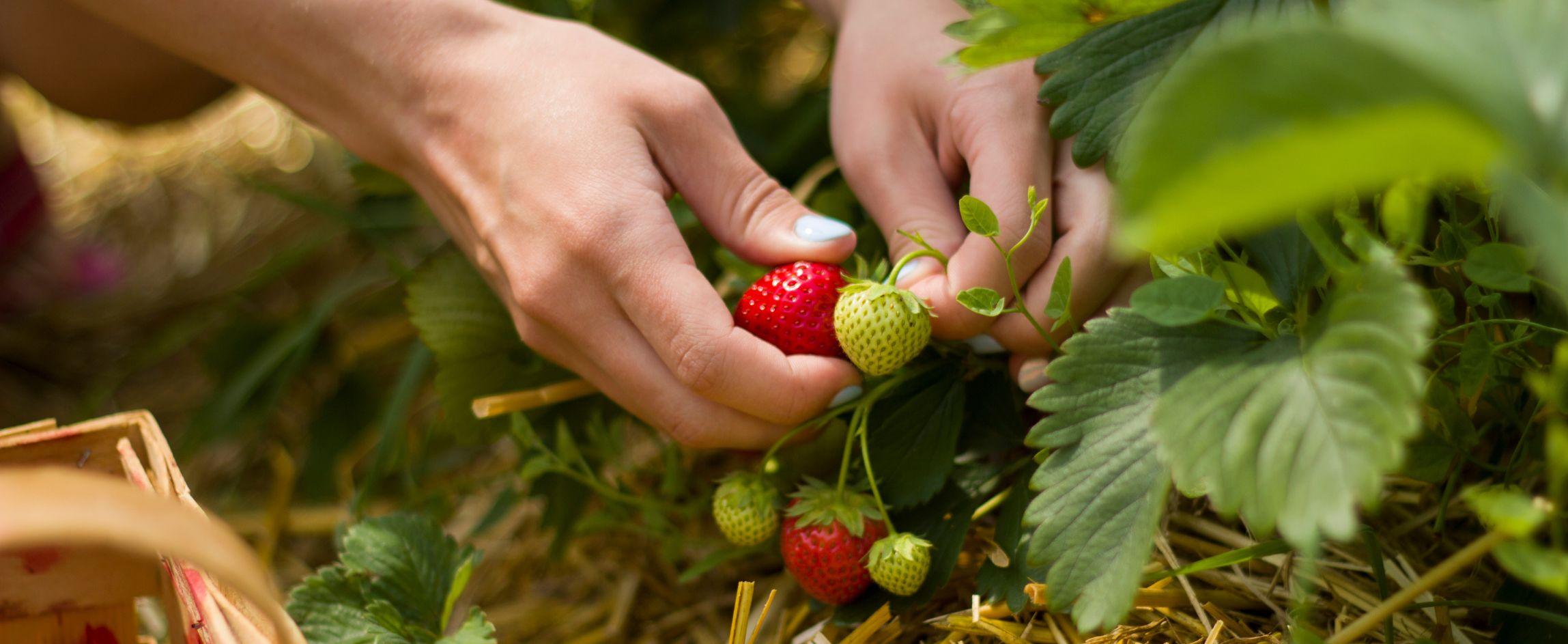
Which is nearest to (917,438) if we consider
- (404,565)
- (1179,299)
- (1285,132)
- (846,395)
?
(846,395)

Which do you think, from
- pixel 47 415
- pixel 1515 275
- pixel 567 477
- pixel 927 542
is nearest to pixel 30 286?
pixel 47 415

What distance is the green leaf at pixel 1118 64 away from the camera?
1.91 ft

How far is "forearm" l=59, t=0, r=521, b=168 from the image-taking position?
76 cm

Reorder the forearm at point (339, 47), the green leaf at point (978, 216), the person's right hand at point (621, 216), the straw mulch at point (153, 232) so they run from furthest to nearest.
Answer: the straw mulch at point (153, 232)
the forearm at point (339, 47)
the person's right hand at point (621, 216)
the green leaf at point (978, 216)

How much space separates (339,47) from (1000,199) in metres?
0.53

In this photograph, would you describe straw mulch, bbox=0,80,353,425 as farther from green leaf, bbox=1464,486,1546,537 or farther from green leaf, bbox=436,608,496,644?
green leaf, bbox=1464,486,1546,537

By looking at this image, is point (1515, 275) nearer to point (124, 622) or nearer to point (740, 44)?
point (124, 622)

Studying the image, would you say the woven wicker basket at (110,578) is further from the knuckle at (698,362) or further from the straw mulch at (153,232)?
the straw mulch at (153,232)

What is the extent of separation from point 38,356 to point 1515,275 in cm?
172

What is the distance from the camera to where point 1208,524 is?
26.9 inches

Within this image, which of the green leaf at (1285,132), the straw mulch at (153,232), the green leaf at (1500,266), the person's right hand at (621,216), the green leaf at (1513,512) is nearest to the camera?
the green leaf at (1285,132)

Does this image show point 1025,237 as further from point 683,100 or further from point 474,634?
point 474,634

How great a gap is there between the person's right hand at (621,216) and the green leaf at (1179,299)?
0.23 metres

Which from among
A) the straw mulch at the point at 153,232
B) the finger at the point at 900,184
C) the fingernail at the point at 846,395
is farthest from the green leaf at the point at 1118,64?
the straw mulch at the point at 153,232
